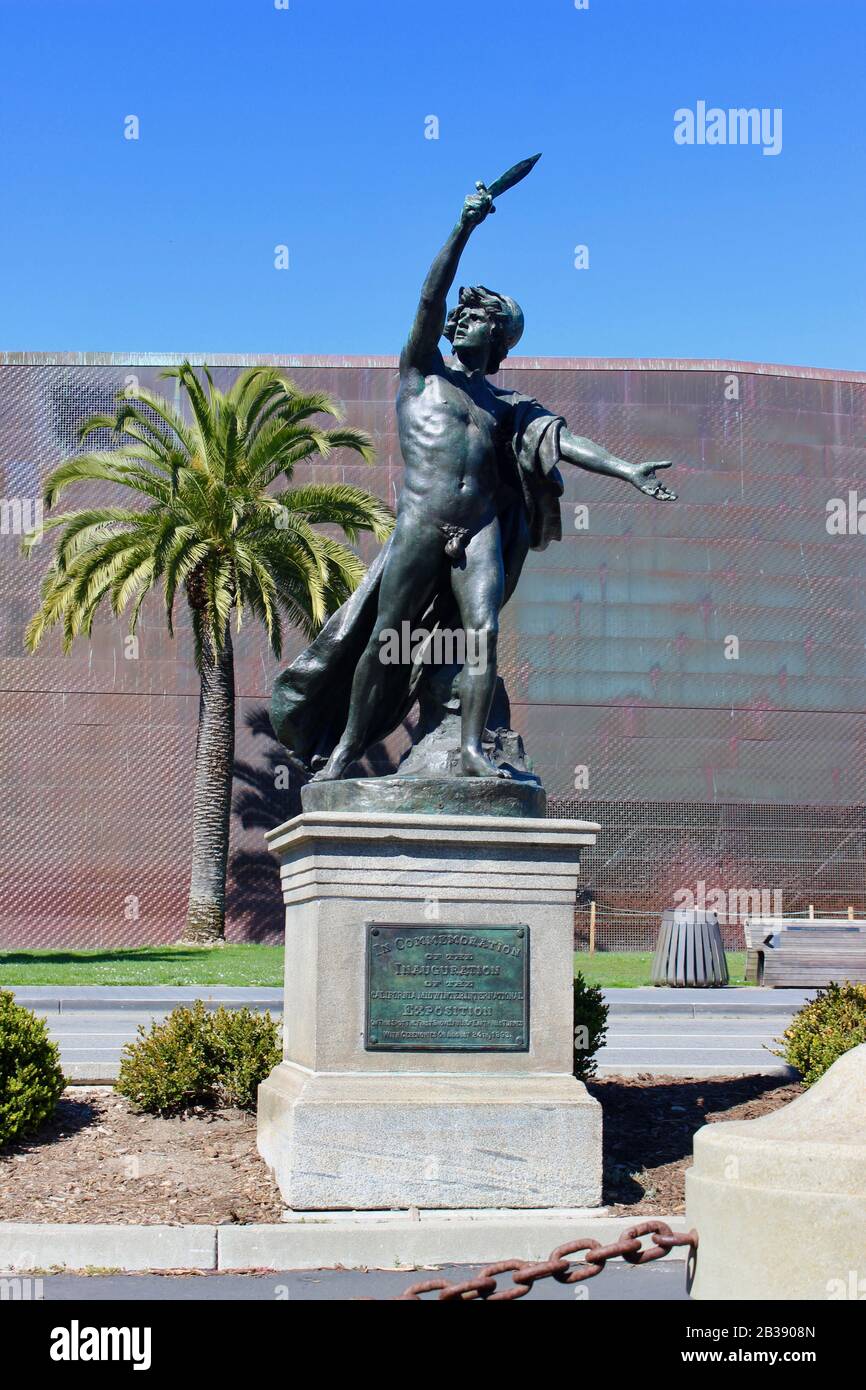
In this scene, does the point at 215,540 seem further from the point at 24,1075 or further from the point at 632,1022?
the point at 24,1075

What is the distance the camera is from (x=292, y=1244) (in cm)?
657

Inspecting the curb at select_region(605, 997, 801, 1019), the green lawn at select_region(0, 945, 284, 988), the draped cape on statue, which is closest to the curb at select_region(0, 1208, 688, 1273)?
the draped cape on statue

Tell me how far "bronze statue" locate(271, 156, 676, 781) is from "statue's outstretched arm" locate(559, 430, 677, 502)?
10 mm

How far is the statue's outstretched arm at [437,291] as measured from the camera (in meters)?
7.75

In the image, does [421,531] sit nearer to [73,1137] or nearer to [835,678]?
[73,1137]

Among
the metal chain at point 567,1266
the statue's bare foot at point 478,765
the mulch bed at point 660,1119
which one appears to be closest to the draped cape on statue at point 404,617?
the statue's bare foot at point 478,765

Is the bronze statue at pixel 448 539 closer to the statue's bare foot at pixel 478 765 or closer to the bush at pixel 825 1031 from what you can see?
the statue's bare foot at pixel 478 765

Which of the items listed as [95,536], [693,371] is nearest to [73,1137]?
[95,536]

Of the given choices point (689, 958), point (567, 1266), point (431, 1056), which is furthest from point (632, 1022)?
point (567, 1266)

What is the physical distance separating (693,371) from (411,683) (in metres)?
27.6

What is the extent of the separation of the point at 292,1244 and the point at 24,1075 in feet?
7.42

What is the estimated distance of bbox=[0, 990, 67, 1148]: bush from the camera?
804 centimetres

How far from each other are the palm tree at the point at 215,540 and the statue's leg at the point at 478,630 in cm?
1868

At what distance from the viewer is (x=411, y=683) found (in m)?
8.64
